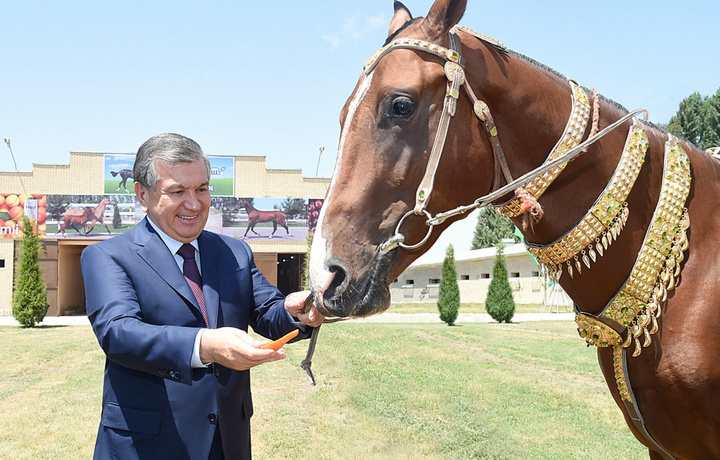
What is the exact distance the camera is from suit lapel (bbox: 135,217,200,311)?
243 centimetres

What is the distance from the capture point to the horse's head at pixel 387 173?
1.84m

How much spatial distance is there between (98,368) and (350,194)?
37.2 feet

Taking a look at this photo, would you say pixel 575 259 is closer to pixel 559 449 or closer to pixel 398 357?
pixel 559 449

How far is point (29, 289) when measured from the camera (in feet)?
67.8

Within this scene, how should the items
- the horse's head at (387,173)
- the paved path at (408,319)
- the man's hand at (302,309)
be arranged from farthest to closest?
the paved path at (408,319) → the man's hand at (302,309) → the horse's head at (387,173)

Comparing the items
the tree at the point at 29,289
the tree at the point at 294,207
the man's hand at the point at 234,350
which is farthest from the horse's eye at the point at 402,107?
the tree at the point at 294,207

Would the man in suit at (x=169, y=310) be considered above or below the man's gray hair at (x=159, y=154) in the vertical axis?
below

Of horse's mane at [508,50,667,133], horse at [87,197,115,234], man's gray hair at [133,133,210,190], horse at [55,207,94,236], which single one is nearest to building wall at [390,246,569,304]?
horse at [87,197,115,234]

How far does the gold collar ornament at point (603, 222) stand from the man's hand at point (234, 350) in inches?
44.9

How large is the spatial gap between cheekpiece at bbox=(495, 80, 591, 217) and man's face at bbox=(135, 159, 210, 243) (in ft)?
4.59

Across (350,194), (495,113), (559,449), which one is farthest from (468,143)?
(559,449)

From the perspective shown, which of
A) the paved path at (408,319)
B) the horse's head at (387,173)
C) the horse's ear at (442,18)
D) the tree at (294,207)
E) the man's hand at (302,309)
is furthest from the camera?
the tree at (294,207)

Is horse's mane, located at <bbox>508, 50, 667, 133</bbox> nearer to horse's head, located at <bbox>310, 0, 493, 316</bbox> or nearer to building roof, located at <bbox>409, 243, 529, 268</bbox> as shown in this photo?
horse's head, located at <bbox>310, 0, 493, 316</bbox>

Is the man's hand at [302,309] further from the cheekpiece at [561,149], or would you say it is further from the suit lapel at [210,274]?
the cheekpiece at [561,149]
